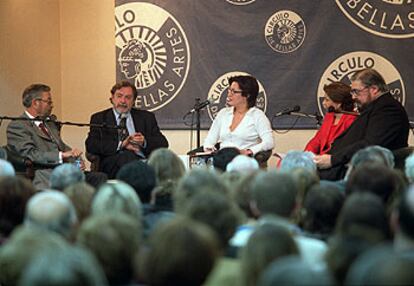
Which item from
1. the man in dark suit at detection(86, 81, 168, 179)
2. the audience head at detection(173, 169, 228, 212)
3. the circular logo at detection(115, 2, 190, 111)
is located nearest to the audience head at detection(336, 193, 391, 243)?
the audience head at detection(173, 169, 228, 212)

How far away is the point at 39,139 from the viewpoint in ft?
17.7

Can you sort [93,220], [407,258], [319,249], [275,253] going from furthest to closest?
[319,249] < [93,220] < [275,253] < [407,258]

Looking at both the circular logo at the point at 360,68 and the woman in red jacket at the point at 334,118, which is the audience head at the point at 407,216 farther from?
the circular logo at the point at 360,68

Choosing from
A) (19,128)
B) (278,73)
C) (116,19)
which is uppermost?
(116,19)

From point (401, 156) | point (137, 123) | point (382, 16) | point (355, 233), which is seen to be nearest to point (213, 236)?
point (355, 233)

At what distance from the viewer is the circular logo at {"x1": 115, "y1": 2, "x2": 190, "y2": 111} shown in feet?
22.1

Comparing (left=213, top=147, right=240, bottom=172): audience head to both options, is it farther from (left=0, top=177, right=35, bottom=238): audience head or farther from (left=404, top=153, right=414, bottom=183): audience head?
(left=0, top=177, right=35, bottom=238): audience head

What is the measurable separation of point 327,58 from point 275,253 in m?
4.90

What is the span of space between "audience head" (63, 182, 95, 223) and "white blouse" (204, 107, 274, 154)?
A: 9.19ft

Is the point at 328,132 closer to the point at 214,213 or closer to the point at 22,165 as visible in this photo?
the point at 22,165

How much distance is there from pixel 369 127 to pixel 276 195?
2.66 meters

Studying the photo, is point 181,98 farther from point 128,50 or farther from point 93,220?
point 93,220

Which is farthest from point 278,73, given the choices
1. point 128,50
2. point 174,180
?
point 174,180

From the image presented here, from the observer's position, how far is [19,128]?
532 centimetres
